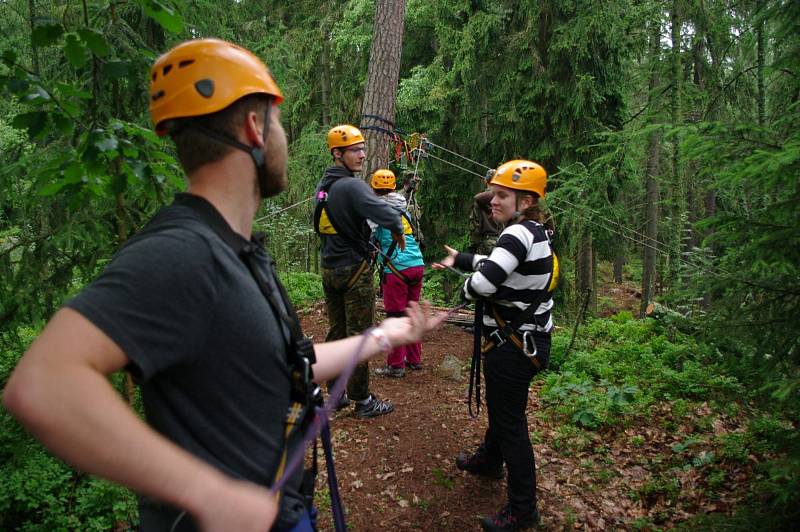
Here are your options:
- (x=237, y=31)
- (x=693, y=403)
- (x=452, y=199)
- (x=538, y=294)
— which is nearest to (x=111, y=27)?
(x=538, y=294)

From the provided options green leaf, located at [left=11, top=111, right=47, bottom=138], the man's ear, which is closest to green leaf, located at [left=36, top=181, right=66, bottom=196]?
green leaf, located at [left=11, top=111, right=47, bottom=138]

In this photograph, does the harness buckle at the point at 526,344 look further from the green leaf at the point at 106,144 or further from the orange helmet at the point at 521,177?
the green leaf at the point at 106,144

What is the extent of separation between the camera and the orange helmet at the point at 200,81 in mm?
1425

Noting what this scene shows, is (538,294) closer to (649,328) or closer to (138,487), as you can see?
(138,487)

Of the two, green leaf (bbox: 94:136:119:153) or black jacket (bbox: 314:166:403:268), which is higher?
green leaf (bbox: 94:136:119:153)

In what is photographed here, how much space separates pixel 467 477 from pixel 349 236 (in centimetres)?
282

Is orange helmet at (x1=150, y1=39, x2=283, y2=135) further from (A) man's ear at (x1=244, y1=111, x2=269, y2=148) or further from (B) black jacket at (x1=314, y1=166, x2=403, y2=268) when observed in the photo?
(B) black jacket at (x1=314, y1=166, x2=403, y2=268)

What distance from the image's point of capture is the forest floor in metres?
4.24

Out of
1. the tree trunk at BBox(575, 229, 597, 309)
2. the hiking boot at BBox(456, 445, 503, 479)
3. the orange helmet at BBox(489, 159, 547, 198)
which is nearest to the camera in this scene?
the orange helmet at BBox(489, 159, 547, 198)

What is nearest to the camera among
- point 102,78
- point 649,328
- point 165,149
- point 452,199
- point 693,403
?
point 102,78

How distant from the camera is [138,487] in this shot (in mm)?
989

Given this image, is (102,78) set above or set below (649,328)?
above

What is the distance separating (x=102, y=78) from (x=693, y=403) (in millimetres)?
7212

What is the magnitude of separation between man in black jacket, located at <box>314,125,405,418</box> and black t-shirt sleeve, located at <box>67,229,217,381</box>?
3.94 m
